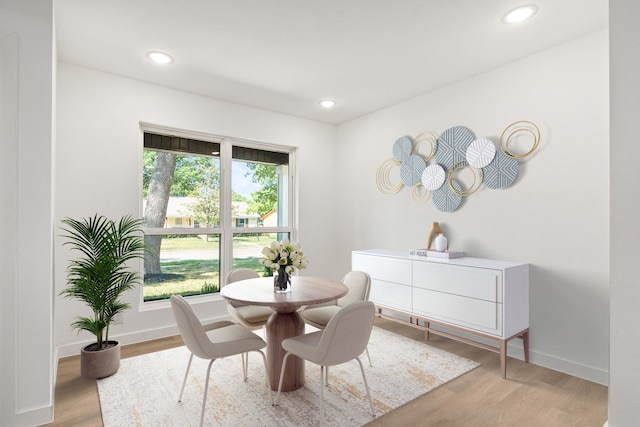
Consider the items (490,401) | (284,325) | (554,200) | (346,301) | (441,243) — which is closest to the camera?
(490,401)

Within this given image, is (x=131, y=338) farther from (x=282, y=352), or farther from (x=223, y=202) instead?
(x=282, y=352)

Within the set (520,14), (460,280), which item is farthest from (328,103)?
(460,280)

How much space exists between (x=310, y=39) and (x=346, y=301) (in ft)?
7.49

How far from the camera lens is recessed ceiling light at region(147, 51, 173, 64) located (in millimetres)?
3019

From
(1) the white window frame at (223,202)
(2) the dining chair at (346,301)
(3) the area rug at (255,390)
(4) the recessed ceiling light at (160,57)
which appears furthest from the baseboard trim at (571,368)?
(4) the recessed ceiling light at (160,57)

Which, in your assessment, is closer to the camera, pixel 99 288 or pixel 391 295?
pixel 99 288

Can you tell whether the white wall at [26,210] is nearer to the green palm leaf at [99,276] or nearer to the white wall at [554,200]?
the green palm leaf at [99,276]

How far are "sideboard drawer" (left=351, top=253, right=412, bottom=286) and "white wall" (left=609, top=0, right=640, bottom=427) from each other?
6.31ft

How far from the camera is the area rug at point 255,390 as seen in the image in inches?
86.9

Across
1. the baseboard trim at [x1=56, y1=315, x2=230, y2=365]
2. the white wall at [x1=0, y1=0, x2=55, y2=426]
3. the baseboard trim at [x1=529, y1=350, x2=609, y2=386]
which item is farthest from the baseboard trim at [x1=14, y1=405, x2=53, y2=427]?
the baseboard trim at [x1=529, y1=350, x2=609, y2=386]

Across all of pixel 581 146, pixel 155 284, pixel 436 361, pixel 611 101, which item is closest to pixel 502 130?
pixel 581 146

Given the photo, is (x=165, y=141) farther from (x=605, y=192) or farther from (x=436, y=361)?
(x=605, y=192)

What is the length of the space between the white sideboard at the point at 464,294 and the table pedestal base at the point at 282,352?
135cm

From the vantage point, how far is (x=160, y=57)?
10.1ft
